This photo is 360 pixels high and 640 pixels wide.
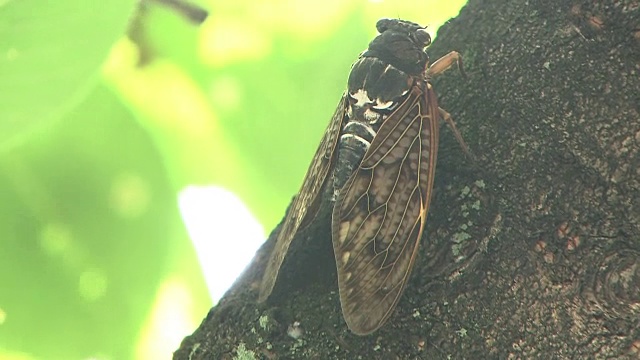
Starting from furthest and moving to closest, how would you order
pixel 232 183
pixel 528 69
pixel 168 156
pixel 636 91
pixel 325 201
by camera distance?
pixel 232 183, pixel 168 156, pixel 325 201, pixel 528 69, pixel 636 91

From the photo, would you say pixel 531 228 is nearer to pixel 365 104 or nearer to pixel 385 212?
pixel 385 212

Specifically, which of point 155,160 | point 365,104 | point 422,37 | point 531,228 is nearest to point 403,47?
point 422,37

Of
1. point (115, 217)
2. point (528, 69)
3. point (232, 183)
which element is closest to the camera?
point (528, 69)

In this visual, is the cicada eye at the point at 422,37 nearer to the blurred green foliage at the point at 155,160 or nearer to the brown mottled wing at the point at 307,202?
the brown mottled wing at the point at 307,202

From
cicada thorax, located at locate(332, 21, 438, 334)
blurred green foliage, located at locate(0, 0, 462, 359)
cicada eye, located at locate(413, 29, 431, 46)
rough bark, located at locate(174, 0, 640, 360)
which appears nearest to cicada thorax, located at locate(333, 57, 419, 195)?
cicada thorax, located at locate(332, 21, 438, 334)

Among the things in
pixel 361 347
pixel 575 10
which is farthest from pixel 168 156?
pixel 575 10

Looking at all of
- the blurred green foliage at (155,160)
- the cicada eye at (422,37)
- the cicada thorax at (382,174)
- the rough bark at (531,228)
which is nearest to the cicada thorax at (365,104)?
the cicada thorax at (382,174)

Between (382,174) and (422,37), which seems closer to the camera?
(382,174)

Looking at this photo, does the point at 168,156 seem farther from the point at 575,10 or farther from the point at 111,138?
the point at 575,10
